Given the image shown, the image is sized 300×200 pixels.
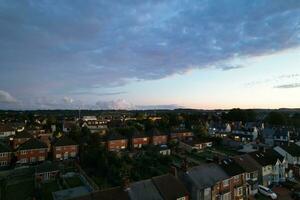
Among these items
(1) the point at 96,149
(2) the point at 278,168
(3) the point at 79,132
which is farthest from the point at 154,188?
(3) the point at 79,132

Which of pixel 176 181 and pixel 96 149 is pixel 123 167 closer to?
pixel 96 149

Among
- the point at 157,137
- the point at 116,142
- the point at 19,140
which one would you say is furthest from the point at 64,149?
the point at 157,137

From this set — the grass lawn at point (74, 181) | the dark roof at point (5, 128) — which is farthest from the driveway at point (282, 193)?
the dark roof at point (5, 128)

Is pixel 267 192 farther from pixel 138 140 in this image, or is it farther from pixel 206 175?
pixel 138 140

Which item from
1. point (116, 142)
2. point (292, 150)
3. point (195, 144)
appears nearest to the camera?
point (292, 150)

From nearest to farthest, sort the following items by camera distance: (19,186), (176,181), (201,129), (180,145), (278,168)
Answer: (176,181) < (19,186) < (278,168) < (180,145) < (201,129)

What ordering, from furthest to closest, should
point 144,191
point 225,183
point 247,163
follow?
point 247,163
point 225,183
point 144,191
